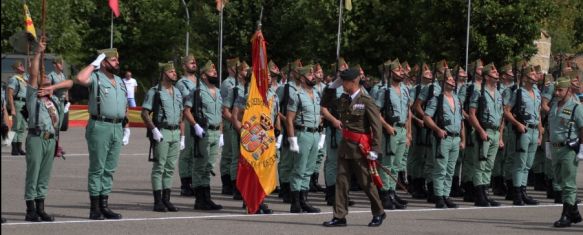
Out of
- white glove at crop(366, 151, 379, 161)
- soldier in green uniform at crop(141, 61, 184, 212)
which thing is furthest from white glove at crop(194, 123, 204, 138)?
white glove at crop(366, 151, 379, 161)

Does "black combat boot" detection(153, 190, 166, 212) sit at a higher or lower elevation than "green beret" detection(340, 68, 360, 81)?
lower

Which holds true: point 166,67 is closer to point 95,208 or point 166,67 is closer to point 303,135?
point 303,135

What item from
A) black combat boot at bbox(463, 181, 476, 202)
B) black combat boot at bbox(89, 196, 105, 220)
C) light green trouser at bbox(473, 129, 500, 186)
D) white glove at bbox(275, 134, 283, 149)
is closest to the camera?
black combat boot at bbox(89, 196, 105, 220)

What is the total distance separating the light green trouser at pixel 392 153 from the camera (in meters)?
17.0

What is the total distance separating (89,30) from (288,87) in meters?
53.7

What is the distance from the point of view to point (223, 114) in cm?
1809

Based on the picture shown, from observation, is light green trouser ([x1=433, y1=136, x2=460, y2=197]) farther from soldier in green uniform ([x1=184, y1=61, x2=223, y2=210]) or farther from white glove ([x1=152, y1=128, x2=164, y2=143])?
white glove ([x1=152, y1=128, x2=164, y2=143])

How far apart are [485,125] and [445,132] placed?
32.2 inches

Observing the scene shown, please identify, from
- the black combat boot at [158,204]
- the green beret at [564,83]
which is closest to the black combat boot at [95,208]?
the black combat boot at [158,204]

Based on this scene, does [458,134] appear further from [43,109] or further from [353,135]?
[43,109]

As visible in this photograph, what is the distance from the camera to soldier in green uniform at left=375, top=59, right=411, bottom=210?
17.1 metres

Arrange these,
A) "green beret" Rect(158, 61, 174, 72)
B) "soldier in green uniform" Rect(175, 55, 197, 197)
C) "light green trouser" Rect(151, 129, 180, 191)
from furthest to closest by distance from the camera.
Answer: "soldier in green uniform" Rect(175, 55, 197, 197)
"green beret" Rect(158, 61, 174, 72)
"light green trouser" Rect(151, 129, 180, 191)

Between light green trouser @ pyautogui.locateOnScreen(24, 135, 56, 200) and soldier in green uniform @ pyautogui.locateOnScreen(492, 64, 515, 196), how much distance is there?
6762 mm

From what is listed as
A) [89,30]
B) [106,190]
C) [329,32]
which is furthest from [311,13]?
[106,190]
